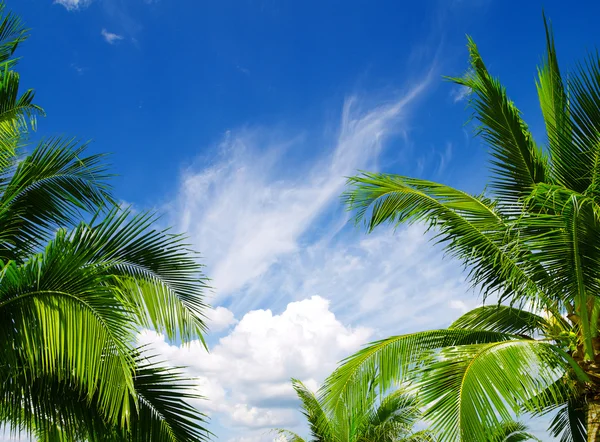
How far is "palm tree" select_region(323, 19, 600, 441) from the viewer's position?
7070mm

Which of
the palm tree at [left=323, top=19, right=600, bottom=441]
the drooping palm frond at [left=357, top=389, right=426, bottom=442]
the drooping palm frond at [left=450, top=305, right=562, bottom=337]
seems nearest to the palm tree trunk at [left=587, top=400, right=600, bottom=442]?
the palm tree at [left=323, top=19, right=600, bottom=441]

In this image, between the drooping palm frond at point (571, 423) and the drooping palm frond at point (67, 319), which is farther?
the drooping palm frond at point (571, 423)

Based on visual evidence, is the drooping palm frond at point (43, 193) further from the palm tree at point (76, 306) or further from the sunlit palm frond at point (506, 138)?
the sunlit palm frond at point (506, 138)

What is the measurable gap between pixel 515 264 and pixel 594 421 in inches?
89.6

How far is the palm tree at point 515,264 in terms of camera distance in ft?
23.2

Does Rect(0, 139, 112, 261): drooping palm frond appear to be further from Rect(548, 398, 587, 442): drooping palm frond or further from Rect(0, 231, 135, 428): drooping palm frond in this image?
Rect(548, 398, 587, 442): drooping palm frond

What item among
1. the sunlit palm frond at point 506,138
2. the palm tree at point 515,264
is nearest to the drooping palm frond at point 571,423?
the palm tree at point 515,264

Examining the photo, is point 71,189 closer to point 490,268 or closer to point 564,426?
point 490,268

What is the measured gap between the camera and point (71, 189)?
845 cm

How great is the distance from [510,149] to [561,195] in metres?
2.18

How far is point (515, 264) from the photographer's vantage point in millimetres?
8617

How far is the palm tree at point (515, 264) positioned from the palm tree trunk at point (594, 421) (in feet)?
0.04

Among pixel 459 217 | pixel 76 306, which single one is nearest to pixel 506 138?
pixel 459 217

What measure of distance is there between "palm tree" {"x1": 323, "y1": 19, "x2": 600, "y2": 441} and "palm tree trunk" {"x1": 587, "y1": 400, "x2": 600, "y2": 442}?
0.01 metres
